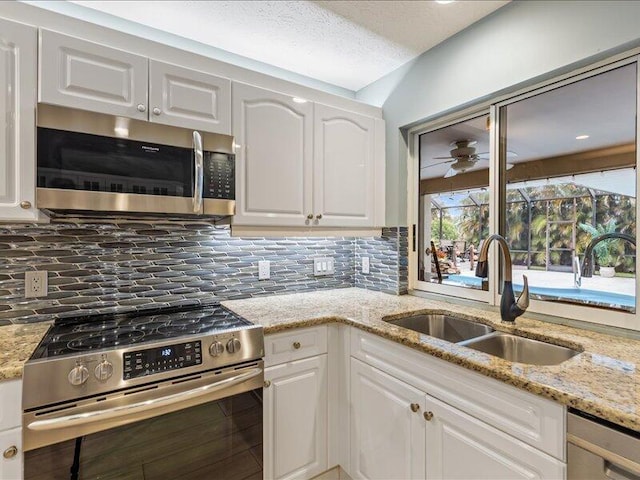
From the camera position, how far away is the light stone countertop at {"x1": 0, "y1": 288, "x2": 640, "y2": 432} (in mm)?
867

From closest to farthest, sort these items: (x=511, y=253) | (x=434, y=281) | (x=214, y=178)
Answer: (x=214, y=178) → (x=511, y=253) → (x=434, y=281)

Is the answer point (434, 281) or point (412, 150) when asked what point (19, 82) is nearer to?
point (412, 150)

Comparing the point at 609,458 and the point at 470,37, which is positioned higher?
the point at 470,37

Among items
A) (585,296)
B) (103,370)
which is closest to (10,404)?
(103,370)

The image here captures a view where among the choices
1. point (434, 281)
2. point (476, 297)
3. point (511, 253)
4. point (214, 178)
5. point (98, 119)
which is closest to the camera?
point (98, 119)

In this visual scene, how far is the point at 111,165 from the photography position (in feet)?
Result: 4.55

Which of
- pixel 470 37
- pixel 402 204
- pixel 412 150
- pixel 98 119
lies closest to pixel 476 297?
pixel 402 204

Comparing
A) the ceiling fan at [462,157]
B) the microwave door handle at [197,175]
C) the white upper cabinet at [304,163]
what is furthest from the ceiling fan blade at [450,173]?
the microwave door handle at [197,175]

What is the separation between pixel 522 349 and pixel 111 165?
1907 millimetres

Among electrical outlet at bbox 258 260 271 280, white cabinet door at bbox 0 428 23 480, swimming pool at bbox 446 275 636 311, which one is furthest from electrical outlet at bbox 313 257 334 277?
white cabinet door at bbox 0 428 23 480

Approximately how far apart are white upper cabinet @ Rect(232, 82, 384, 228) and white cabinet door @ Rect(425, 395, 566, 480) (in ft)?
3.84

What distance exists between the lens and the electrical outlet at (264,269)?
216 cm

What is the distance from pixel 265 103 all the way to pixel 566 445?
6.07ft

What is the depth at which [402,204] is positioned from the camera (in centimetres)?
229
